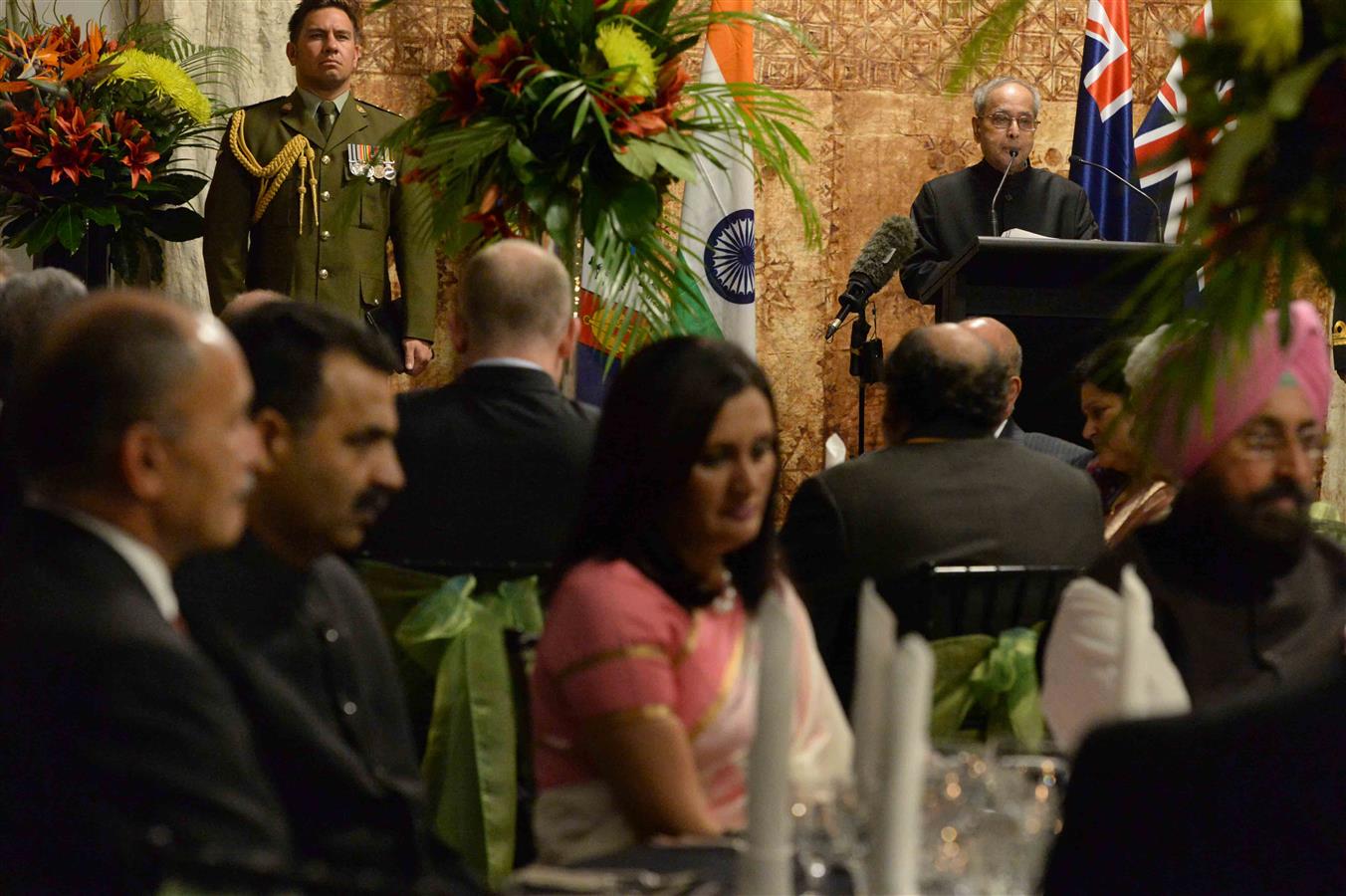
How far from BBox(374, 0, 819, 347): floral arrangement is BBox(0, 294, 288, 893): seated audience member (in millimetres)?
2033

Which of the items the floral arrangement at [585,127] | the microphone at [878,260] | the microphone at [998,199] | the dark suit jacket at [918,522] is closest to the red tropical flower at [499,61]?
the floral arrangement at [585,127]

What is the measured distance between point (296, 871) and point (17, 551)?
1.57 ft

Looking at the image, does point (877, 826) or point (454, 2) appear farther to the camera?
point (454, 2)

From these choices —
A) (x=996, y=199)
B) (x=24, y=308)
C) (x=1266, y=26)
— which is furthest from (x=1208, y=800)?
(x=996, y=199)

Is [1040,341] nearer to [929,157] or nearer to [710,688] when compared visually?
[929,157]

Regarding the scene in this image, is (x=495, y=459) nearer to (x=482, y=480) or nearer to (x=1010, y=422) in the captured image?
(x=482, y=480)

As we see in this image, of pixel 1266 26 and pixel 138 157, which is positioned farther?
pixel 138 157

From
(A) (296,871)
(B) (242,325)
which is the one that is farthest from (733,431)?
(A) (296,871)

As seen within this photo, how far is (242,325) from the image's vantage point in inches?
91.8

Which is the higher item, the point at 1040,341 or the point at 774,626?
the point at 774,626

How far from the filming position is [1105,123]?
7625 millimetres

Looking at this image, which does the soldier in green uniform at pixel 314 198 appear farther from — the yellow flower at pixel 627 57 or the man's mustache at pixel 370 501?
the man's mustache at pixel 370 501

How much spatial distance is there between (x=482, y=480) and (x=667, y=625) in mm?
1097

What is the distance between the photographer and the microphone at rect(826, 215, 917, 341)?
245 inches
